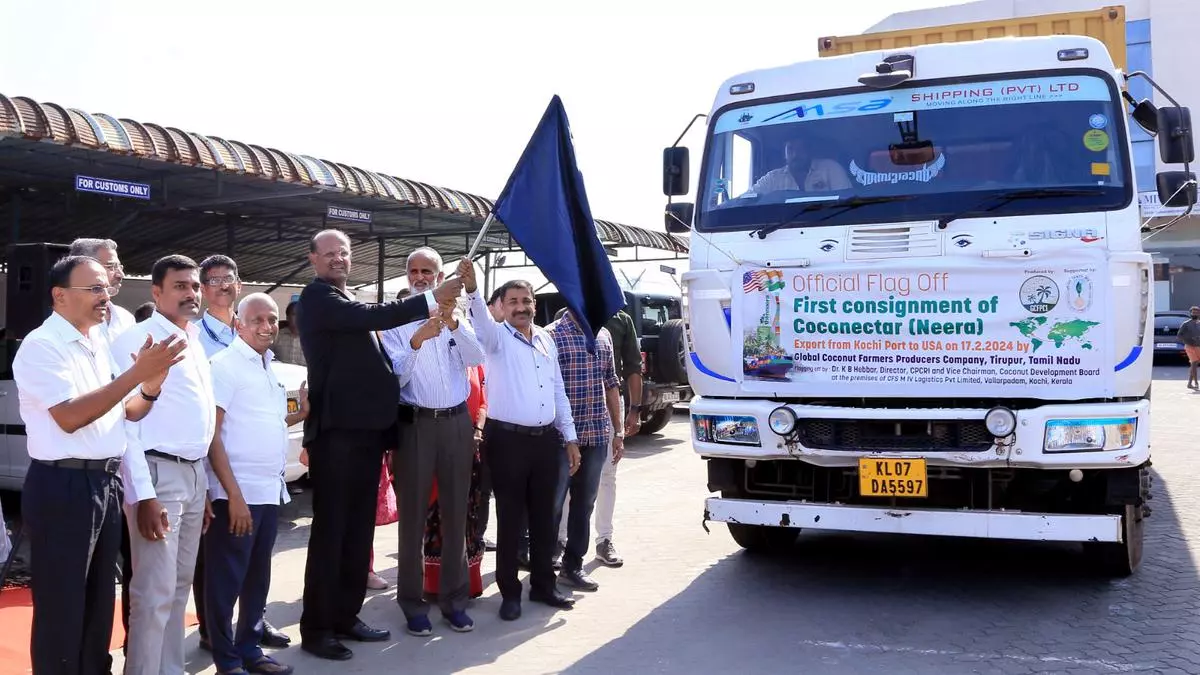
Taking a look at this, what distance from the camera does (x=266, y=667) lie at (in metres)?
4.74

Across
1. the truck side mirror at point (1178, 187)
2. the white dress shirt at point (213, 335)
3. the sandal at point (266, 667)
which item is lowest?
the sandal at point (266, 667)

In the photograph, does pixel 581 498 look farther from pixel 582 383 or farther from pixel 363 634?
pixel 363 634

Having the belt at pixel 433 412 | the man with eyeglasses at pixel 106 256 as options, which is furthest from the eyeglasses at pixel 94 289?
the belt at pixel 433 412

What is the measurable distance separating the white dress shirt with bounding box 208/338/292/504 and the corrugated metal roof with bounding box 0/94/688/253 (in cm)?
305

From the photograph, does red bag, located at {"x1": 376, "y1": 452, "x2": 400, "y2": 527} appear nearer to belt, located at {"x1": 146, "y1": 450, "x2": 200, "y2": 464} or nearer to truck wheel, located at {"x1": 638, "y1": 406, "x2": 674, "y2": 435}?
belt, located at {"x1": 146, "y1": 450, "x2": 200, "y2": 464}

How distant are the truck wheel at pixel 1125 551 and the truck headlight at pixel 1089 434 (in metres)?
0.68

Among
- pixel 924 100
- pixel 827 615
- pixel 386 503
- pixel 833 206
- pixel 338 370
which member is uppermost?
pixel 924 100

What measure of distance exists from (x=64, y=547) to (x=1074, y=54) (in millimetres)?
5543

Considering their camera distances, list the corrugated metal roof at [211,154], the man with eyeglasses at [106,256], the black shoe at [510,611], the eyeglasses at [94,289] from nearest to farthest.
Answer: the eyeglasses at [94,289]
the man with eyeglasses at [106,256]
the black shoe at [510,611]
the corrugated metal roof at [211,154]

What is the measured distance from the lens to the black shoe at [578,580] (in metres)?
6.44

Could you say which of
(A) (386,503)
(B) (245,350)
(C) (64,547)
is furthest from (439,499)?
(C) (64,547)

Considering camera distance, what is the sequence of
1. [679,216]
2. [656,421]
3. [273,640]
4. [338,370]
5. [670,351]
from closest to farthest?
[338,370], [273,640], [679,216], [670,351], [656,421]

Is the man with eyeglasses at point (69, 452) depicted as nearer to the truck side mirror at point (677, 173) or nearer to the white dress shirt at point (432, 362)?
the white dress shirt at point (432, 362)

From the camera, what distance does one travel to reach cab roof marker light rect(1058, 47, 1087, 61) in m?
5.92
